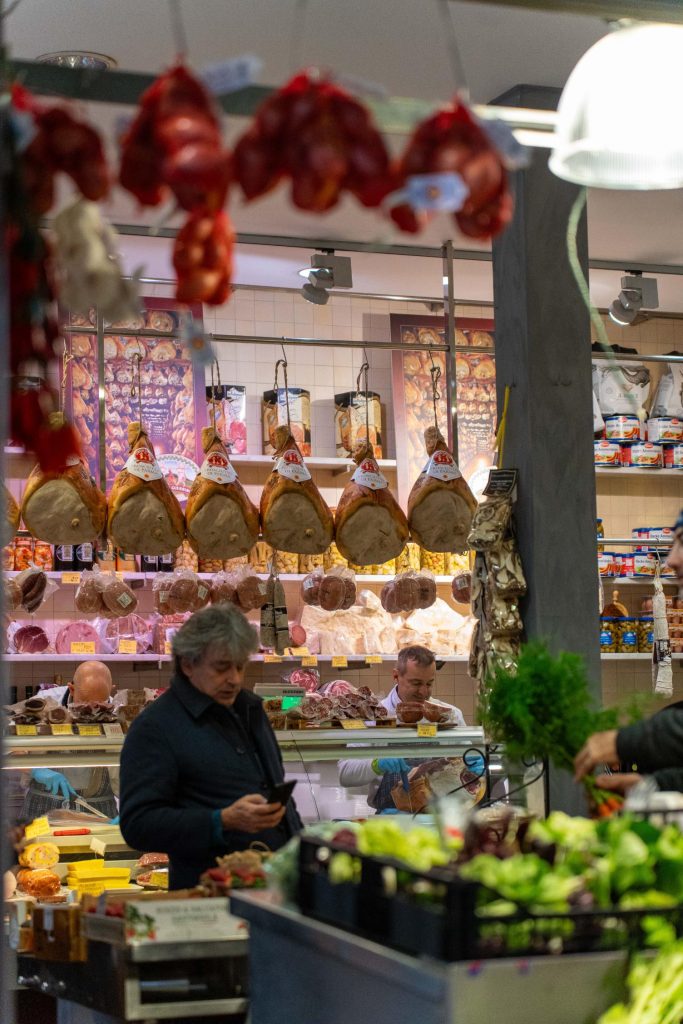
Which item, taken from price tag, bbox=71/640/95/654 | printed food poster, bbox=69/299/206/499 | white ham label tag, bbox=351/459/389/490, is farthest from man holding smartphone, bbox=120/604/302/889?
printed food poster, bbox=69/299/206/499

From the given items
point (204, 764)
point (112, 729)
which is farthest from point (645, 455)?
point (204, 764)

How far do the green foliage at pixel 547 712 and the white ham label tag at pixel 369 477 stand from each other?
2.88 meters

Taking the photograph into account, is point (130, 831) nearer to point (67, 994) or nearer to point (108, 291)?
point (67, 994)

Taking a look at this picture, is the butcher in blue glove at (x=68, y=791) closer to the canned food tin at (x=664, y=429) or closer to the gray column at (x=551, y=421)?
the gray column at (x=551, y=421)

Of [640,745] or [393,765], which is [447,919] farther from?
[393,765]

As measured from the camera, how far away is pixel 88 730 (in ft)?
17.1

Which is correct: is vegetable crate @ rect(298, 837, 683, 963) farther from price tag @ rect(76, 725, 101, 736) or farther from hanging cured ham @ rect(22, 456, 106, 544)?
hanging cured ham @ rect(22, 456, 106, 544)

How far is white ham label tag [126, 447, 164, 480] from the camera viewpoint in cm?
579

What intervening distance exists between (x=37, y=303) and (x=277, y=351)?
20.0 ft

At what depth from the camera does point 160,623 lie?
302 inches

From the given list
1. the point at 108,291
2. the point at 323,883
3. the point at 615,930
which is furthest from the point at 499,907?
the point at 108,291

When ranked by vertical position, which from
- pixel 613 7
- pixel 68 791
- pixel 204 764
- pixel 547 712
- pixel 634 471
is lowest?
pixel 68 791

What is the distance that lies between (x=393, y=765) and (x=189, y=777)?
1.88 m

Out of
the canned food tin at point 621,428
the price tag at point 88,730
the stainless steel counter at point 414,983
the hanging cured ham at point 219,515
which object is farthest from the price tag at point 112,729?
the canned food tin at point 621,428
